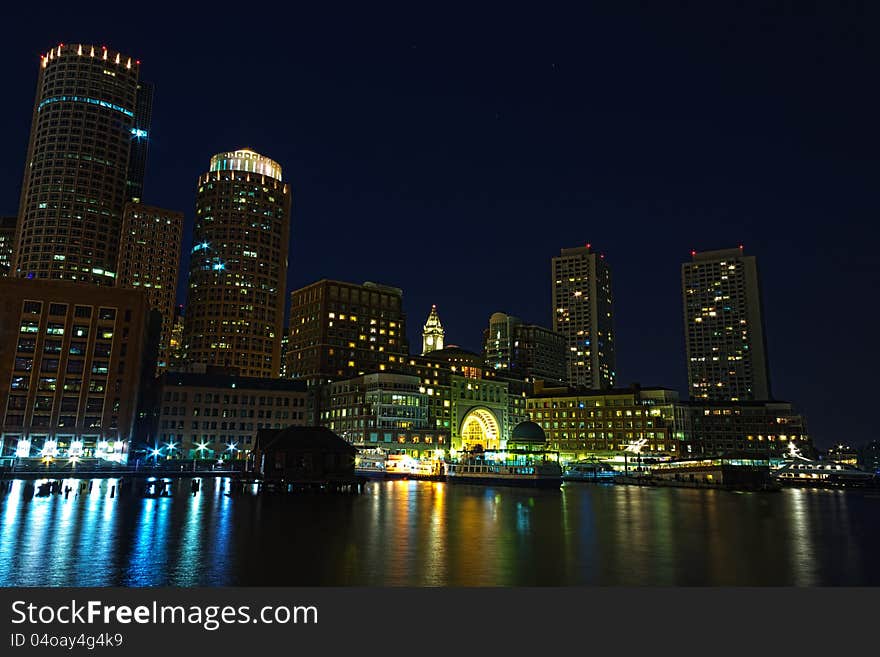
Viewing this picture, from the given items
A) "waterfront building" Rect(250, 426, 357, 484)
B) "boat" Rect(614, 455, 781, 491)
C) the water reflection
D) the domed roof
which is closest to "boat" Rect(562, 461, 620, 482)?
"boat" Rect(614, 455, 781, 491)

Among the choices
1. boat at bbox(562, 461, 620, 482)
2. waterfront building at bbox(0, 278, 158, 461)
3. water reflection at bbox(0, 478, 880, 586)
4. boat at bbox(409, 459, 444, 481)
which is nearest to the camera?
water reflection at bbox(0, 478, 880, 586)

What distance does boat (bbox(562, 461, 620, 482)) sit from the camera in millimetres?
156750

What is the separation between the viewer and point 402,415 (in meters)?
190

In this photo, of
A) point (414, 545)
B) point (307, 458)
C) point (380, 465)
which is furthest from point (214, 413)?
point (414, 545)

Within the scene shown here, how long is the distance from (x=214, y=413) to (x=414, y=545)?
490 feet

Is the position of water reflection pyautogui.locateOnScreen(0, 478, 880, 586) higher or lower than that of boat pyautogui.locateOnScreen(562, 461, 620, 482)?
lower

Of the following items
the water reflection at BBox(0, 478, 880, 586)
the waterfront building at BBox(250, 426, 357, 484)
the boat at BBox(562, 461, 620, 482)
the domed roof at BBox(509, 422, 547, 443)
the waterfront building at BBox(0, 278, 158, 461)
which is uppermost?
the waterfront building at BBox(0, 278, 158, 461)

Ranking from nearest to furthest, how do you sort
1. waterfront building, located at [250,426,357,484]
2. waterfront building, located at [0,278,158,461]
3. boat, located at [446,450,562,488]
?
waterfront building, located at [250,426,357,484] → boat, located at [446,450,562,488] → waterfront building, located at [0,278,158,461]

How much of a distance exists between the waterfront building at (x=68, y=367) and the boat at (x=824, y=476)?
16064 cm

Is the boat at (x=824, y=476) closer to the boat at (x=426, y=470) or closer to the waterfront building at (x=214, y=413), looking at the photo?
the boat at (x=426, y=470)

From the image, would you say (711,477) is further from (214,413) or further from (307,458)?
(214,413)

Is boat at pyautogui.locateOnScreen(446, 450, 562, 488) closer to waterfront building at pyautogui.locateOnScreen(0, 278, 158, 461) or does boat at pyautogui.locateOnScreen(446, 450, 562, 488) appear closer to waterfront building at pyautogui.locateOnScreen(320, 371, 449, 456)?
waterfront building at pyautogui.locateOnScreen(320, 371, 449, 456)

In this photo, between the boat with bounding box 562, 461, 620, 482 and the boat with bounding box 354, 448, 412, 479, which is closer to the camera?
the boat with bounding box 354, 448, 412, 479

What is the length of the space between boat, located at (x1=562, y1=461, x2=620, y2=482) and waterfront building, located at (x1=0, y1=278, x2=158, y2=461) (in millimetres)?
110872
